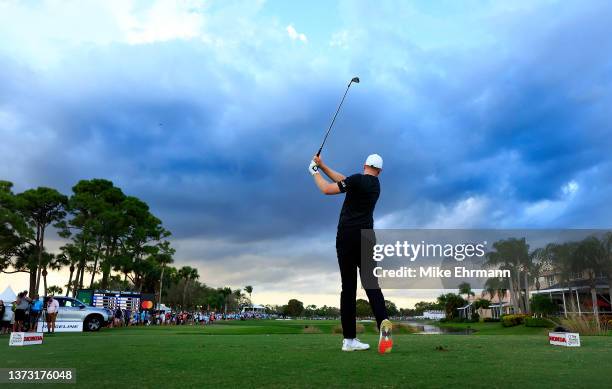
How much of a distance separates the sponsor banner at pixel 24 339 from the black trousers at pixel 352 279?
6648mm

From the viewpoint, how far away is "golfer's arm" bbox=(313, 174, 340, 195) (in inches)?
232

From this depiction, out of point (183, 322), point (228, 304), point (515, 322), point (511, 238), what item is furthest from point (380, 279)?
point (228, 304)

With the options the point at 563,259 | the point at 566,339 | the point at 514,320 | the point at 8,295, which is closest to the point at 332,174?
the point at 566,339

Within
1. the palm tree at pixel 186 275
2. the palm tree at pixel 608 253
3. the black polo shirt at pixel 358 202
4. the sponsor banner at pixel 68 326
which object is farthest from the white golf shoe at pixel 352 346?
the palm tree at pixel 186 275

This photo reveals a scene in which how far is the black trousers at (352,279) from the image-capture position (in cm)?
591

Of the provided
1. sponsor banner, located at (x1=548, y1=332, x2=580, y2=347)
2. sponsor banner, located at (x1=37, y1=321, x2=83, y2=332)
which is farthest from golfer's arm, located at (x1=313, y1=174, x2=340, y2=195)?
sponsor banner, located at (x1=37, y1=321, x2=83, y2=332)

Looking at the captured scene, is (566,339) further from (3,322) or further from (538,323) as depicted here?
(538,323)

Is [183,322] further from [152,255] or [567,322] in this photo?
[567,322]

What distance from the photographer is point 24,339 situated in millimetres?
9133

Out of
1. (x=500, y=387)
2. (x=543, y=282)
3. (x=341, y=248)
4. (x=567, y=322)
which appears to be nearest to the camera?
(x=500, y=387)

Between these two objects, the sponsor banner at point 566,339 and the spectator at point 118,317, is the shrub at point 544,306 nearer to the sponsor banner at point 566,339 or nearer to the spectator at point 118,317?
the spectator at point 118,317

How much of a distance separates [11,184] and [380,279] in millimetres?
53316

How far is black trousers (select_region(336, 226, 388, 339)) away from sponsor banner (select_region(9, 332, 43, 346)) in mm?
6648

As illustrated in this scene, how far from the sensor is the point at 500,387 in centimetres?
321
